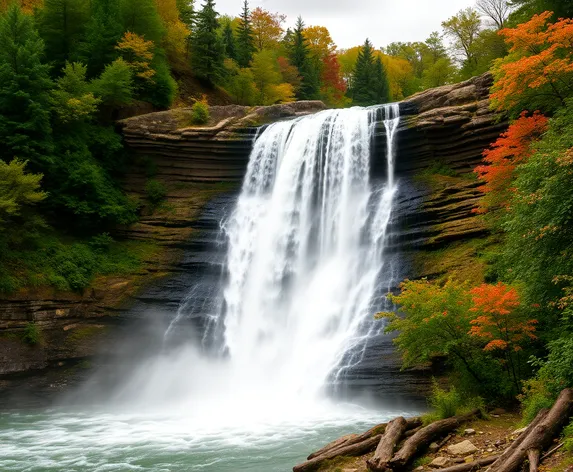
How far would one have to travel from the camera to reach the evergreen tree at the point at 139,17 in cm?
3466

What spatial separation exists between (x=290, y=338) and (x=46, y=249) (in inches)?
458

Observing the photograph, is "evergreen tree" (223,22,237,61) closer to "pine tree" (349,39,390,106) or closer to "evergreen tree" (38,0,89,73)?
"pine tree" (349,39,390,106)

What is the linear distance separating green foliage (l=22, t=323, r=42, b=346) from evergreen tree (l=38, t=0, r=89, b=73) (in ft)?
56.4

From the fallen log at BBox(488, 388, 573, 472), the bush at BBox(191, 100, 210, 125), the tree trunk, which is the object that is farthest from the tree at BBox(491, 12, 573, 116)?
the bush at BBox(191, 100, 210, 125)

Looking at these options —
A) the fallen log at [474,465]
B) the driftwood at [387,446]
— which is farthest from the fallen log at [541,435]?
the driftwood at [387,446]

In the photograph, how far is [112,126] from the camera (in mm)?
28984

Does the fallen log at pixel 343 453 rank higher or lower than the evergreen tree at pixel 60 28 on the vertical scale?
lower

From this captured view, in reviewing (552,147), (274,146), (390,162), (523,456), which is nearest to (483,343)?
(552,147)

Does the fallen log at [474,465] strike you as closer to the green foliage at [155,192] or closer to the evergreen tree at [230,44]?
the green foliage at [155,192]

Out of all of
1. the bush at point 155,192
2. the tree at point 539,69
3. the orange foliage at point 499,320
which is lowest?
the orange foliage at point 499,320

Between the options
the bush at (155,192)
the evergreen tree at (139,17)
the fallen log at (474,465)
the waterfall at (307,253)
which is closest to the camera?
the fallen log at (474,465)

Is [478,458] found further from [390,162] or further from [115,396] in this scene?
[390,162]

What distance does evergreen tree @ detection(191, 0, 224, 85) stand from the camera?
40.5 meters

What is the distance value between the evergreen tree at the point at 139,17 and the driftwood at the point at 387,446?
32256 mm
